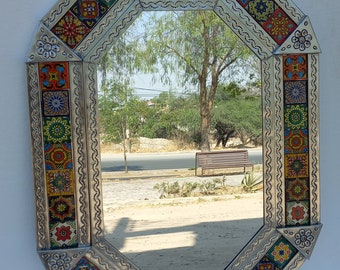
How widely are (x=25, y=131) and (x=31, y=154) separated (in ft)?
0.32

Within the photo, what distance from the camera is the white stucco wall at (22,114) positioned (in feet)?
5.66

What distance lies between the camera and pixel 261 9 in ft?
5.96

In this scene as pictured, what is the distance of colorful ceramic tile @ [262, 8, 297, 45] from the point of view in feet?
5.99

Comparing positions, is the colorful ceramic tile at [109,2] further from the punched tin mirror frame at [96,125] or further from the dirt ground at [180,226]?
the dirt ground at [180,226]

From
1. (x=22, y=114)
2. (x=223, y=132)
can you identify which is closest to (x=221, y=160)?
(x=223, y=132)

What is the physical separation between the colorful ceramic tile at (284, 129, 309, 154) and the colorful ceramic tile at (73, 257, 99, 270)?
93 cm

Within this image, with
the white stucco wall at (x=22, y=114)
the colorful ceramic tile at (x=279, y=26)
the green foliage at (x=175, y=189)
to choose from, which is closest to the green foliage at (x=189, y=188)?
the green foliage at (x=175, y=189)

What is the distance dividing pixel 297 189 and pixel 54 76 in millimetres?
1109

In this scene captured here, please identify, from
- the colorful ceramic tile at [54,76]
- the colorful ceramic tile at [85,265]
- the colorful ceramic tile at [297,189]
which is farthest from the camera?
the colorful ceramic tile at [297,189]

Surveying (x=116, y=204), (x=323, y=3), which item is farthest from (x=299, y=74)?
(x=116, y=204)

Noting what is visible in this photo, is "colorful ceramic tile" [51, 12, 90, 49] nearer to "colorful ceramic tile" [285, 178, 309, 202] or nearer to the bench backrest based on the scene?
the bench backrest

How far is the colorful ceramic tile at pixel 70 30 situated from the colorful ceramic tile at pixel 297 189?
1.05 m

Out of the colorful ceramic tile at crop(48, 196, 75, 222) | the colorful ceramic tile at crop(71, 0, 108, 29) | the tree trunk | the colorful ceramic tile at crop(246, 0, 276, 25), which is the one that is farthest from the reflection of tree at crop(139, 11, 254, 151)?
the colorful ceramic tile at crop(48, 196, 75, 222)

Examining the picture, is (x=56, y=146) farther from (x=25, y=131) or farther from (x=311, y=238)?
(x=311, y=238)
